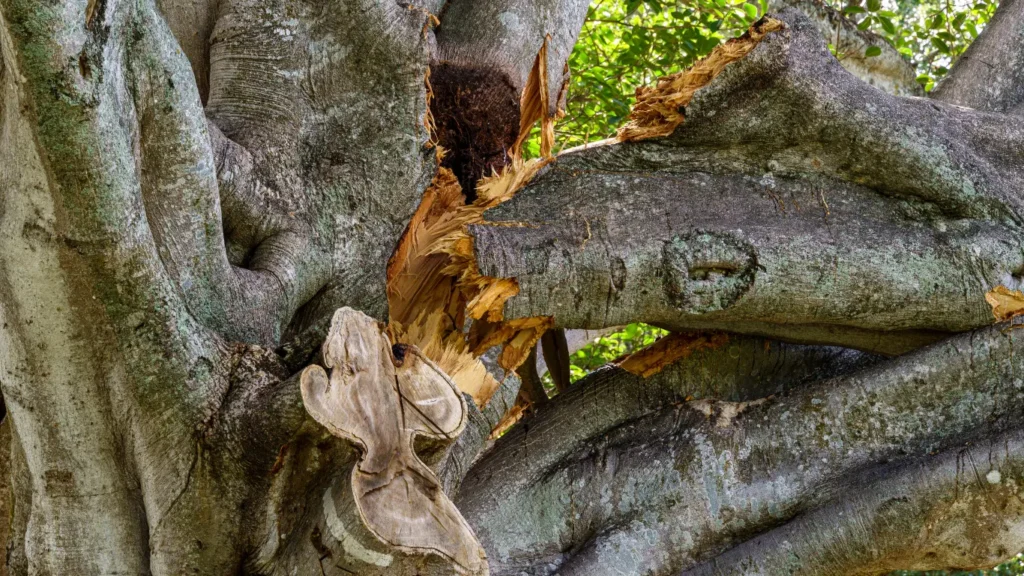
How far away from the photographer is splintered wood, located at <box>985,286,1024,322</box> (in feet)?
9.66

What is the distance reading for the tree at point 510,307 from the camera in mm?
2379

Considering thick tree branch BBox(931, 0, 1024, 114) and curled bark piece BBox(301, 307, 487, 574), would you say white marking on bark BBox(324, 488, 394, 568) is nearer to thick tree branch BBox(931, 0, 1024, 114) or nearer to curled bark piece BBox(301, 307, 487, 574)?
curled bark piece BBox(301, 307, 487, 574)

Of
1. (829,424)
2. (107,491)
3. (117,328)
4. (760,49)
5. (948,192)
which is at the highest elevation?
(760,49)

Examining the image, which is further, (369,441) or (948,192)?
(948,192)

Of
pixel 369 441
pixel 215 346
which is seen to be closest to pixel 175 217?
pixel 215 346

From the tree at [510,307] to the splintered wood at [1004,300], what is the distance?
0.9 inches

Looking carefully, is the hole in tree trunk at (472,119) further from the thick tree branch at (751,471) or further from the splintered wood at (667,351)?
the thick tree branch at (751,471)

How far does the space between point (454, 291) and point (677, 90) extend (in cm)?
91

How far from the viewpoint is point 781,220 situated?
3020 mm

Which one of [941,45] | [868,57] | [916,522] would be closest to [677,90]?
[916,522]

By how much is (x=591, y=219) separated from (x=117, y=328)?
128 cm

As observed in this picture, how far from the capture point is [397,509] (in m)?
2.14

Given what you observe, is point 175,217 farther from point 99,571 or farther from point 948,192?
point 948,192

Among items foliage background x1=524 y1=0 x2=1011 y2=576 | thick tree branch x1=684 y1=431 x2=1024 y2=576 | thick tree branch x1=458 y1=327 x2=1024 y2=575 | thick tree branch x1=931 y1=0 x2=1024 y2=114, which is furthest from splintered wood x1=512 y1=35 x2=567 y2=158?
foliage background x1=524 y1=0 x2=1011 y2=576
